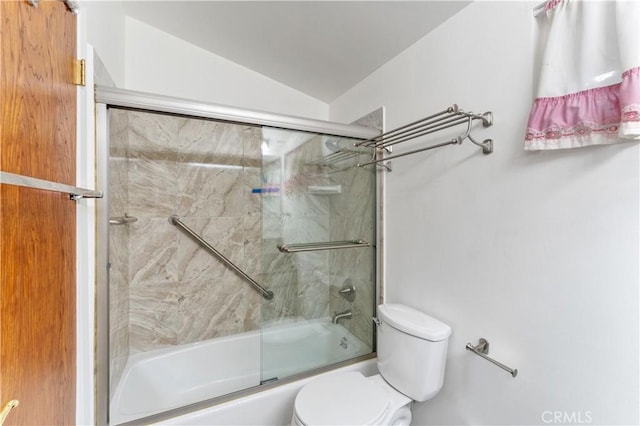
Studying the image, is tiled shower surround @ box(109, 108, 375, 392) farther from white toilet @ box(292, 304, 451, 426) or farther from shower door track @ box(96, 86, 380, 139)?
white toilet @ box(292, 304, 451, 426)

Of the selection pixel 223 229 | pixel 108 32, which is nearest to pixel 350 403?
pixel 223 229

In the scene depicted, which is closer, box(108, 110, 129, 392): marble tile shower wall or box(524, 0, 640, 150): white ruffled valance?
box(524, 0, 640, 150): white ruffled valance

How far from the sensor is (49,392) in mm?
770

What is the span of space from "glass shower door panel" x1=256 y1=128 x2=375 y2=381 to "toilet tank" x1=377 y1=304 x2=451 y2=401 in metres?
Answer: 0.41

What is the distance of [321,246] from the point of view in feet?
5.54

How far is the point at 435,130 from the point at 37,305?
1.59 metres

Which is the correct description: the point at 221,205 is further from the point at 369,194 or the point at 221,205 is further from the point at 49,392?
the point at 49,392

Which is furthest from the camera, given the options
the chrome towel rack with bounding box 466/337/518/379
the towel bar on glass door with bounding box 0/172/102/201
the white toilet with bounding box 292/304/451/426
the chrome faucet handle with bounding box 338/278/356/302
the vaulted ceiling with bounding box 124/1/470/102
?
the chrome faucet handle with bounding box 338/278/356/302

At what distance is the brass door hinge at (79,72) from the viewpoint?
97 centimetres

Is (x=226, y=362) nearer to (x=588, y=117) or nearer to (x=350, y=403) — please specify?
(x=350, y=403)

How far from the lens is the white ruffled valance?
708 mm

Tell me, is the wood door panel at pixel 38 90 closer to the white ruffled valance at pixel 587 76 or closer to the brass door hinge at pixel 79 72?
the brass door hinge at pixel 79 72

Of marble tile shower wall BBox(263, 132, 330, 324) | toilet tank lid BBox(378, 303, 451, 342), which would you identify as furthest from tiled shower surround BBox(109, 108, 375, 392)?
toilet tank lid BBox(378, 303, 451, 342)

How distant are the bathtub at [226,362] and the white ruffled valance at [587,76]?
153 cm
